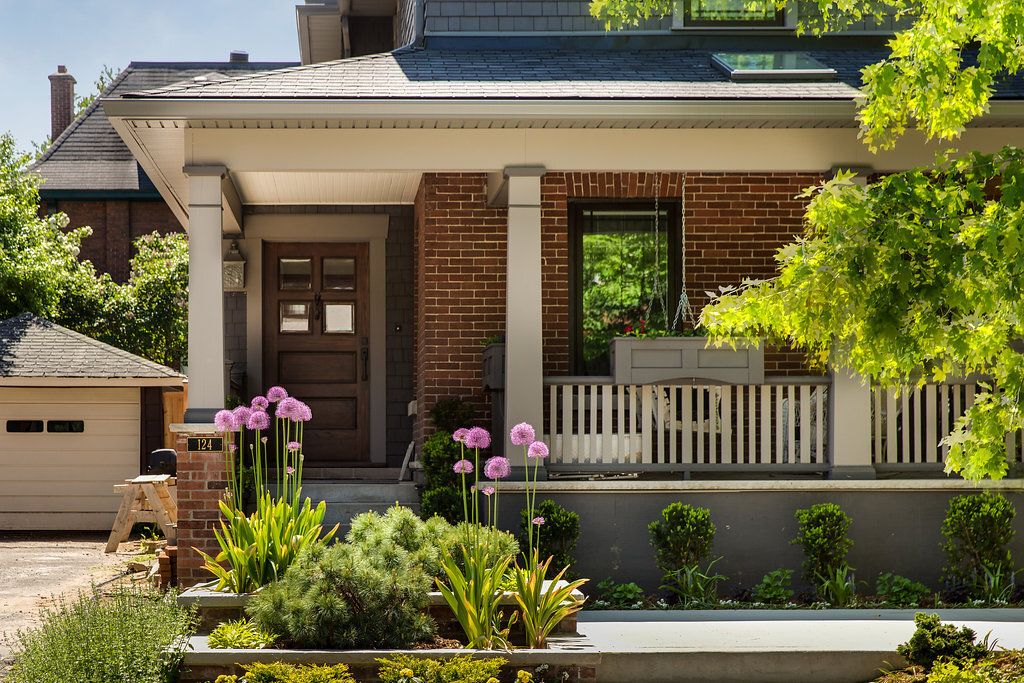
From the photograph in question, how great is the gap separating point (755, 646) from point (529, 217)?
3.78 m

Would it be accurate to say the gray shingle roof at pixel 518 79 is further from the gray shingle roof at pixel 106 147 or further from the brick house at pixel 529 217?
the gray shingle roof at pixel 106 147

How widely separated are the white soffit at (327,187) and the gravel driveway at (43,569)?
3961 millimetres

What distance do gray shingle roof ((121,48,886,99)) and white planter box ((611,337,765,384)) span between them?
1.96 m

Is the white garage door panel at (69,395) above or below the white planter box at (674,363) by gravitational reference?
below

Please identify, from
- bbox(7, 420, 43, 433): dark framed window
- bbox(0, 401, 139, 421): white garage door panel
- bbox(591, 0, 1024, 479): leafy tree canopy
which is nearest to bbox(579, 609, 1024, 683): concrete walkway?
bbox(591, 0, 1024, 479): leafy tree canopy

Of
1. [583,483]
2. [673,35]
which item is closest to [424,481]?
[583,483]

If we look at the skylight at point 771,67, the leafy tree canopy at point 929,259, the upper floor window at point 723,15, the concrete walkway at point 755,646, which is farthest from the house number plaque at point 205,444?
the upper floor window at point 723,15

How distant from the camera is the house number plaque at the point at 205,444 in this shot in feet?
26.7

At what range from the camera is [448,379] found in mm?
9961

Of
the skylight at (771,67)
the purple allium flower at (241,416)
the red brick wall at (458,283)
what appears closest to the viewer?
the purple allium flower at (241,416)

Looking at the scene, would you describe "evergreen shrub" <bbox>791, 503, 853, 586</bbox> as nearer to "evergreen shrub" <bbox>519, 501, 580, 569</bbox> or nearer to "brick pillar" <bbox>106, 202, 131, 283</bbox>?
"evergreen shrub" <bbox>519, 501, 580, 569</bbox>

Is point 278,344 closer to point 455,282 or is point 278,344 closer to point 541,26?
point 455,282

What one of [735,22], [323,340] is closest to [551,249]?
[323,340]

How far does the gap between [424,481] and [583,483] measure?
6.11 feet
